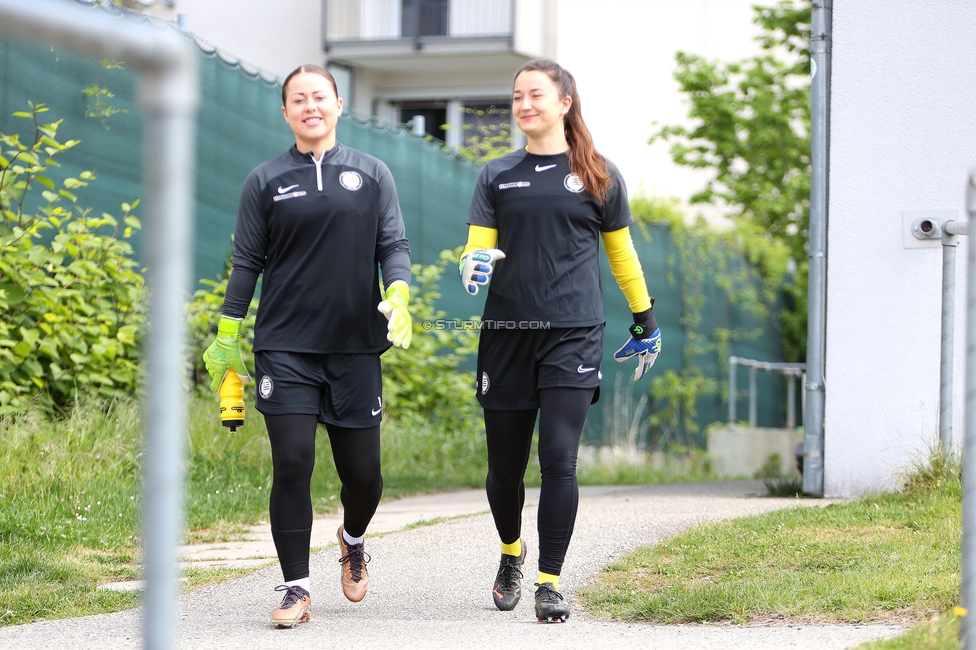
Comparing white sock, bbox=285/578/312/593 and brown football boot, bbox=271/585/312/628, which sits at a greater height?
white sock, bbox=285/578/312/593

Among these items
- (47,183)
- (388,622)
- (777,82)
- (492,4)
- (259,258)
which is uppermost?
(492,4)

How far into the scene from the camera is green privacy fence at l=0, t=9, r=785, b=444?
710 cm

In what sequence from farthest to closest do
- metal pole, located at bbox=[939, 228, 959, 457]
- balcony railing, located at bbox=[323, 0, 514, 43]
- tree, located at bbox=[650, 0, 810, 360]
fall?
balcony railing, located at bbox=[323, 0, 514, 43] → tree, located at bbox=[650, 0, 810, 360] → metal pole, located at bbox=[939, 228, 959, 457]

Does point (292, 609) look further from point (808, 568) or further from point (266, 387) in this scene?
point (808, 568)

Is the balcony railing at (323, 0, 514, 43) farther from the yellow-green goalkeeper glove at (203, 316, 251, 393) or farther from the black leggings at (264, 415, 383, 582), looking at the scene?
the black leggings at (264, 415, 383, 582)

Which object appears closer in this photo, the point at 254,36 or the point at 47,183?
the point at 47,183

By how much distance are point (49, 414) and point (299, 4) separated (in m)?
13.3

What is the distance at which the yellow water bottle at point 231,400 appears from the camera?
4145mm

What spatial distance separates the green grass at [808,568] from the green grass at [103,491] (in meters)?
1.79

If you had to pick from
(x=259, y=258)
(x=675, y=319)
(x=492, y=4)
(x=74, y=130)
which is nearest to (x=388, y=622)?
(x=259, y=258)

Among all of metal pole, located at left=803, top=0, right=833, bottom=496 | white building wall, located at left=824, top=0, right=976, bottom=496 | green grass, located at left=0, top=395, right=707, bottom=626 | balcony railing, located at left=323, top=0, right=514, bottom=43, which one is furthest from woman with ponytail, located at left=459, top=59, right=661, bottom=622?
balcony railing, located at left=323, top=0, right=514, bottom=43

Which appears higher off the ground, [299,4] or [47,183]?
[299,4]

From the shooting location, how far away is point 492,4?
1823 centimetres

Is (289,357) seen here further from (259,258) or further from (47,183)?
(47,183)
